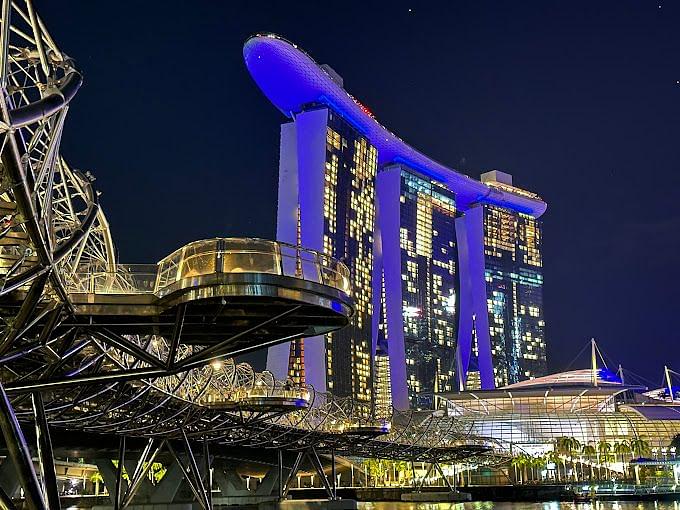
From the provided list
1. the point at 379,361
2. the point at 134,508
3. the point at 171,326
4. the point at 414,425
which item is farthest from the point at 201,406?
the point at 379,361

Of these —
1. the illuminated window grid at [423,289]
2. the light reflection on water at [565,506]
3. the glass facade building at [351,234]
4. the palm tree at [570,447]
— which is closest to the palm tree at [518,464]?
the palm tree at [570,447]

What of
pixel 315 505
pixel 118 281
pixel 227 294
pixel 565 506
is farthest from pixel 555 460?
pixel 227 294

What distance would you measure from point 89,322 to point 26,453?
3699 mm

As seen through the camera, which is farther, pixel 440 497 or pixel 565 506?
pixel 440 497

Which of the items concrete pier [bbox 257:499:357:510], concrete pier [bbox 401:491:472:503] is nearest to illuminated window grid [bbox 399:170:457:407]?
concrete pier [bbox 401:491:472:503]

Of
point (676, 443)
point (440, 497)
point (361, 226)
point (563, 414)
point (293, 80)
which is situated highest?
point (293, 80)

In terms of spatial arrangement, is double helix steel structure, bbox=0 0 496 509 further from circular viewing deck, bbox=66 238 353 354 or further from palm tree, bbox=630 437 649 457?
palm tree, bbox=630 437 649 457

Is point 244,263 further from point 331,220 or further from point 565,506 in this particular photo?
point 331,220

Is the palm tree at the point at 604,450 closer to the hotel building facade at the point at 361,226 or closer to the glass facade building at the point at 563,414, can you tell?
the glass facade building at the point at 563,414

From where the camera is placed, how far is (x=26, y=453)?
20797mm

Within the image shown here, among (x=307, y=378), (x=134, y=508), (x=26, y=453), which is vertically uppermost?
(x=307, y=378)

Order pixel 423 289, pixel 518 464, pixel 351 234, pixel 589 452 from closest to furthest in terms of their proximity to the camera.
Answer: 1. pixel 589 452
2. pixel 518 464
3. pixel 351 234
4. pixel 423 289

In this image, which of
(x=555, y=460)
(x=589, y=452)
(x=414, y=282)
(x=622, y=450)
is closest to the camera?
(x=622, y=450)

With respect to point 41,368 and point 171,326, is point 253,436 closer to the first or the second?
point 41,368
